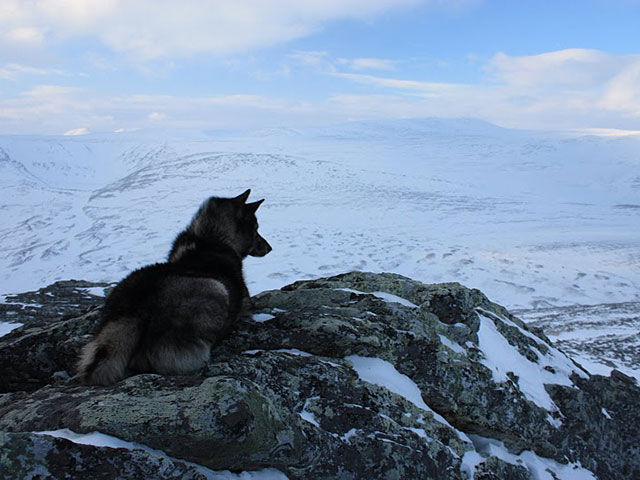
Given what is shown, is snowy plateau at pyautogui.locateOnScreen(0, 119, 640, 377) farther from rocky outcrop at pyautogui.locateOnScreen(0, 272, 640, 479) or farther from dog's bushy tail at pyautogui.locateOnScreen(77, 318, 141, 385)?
dog's bushy tail at pyautogui.locateOnScreen(77, 318, 141, 385)

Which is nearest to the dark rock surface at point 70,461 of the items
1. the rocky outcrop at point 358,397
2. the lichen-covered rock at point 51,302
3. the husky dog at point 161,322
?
the rocky outcrop at point 358,397

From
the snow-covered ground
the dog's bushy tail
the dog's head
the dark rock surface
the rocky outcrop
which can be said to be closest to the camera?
the dark rock surface

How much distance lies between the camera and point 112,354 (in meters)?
3.05

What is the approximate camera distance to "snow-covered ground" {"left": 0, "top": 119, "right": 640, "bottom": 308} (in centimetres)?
2438

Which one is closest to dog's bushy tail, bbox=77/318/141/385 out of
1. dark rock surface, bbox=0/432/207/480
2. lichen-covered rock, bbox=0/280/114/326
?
dark rock surface, bbox=0/432/207/480

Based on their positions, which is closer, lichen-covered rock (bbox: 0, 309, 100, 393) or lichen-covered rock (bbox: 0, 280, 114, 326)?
lichen-covered rock (bbox: 0, 309, 100, 393)

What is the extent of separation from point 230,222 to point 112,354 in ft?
6.53

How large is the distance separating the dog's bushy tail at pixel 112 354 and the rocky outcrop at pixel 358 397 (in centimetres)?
17

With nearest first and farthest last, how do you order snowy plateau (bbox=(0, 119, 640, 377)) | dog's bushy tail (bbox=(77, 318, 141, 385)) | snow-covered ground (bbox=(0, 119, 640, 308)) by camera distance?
1. dog's bushy tail (bbox=(77, 318, 141, 385))
2. snowy plateau (bbox=(0, 119, 640, 377))
3. snow-covered ground (bbox=(0, 119, 640, 308))

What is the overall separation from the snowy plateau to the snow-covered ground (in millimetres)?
162

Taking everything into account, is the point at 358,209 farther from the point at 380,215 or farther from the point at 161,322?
the point at 161,322

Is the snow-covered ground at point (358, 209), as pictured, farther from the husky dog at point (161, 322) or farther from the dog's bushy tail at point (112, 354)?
the dog's bushy tail at point (112, 354)

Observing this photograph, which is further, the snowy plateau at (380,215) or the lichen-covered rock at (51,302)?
the snowy plateau at (380,215)

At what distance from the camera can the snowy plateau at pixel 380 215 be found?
22.2 meters
